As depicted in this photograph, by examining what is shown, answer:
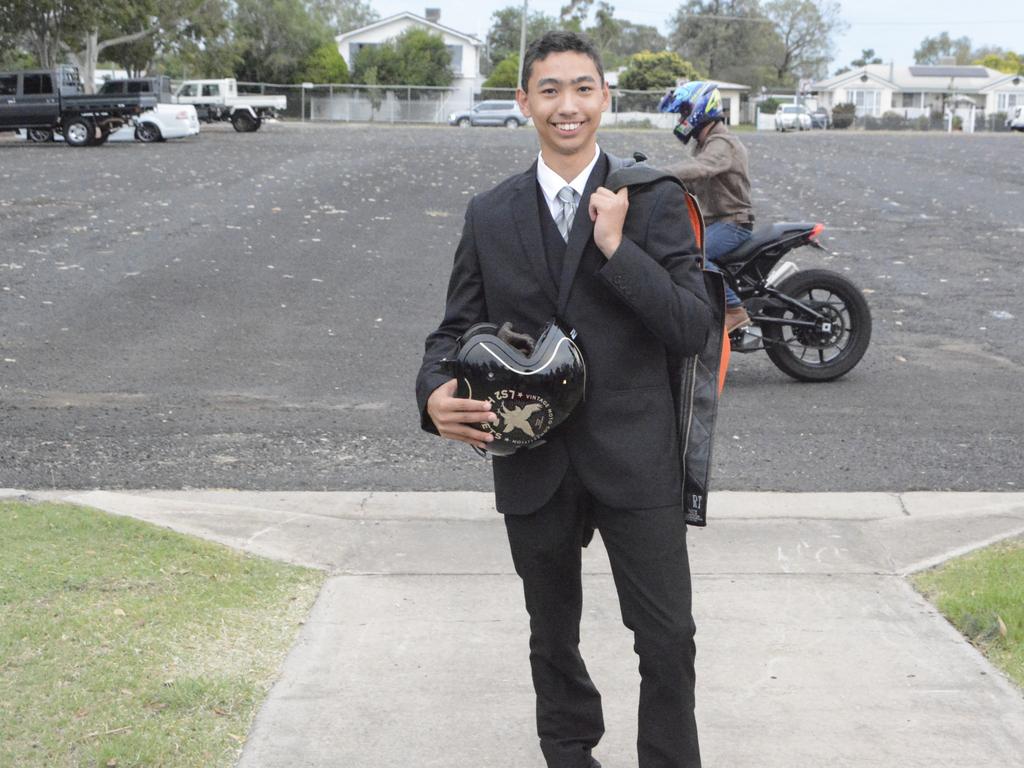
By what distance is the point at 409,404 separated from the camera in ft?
26.0

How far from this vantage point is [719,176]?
776 centimetres

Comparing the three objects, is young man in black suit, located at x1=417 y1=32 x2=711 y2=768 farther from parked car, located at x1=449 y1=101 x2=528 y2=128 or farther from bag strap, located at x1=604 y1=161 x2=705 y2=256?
parked car, located at x1=449 y1=101 x2=528 y2=128

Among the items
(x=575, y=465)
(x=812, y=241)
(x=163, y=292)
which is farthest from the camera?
(x=163, y=292)

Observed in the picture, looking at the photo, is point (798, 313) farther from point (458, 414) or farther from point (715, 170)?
point (458, 414)

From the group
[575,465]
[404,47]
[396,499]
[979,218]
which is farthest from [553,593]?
[404,47]

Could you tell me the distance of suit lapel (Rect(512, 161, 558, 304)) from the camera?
118 inches

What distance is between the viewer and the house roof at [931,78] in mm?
104438

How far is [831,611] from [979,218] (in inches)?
554

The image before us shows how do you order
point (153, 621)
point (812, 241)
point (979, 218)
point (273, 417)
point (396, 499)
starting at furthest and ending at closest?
point (979, 218), point (812, 241), point (273, 417), point (396, 499), point (153, 621)

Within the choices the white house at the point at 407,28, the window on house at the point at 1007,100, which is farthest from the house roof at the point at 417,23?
the window on house at the point at 1007,100

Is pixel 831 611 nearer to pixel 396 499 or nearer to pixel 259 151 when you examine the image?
pixel 396 499

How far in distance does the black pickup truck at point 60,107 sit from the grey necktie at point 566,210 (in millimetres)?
32056

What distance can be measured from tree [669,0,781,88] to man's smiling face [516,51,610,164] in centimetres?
10668

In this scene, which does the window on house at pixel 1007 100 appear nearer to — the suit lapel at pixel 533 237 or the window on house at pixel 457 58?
the window on house at pixel 457 58
